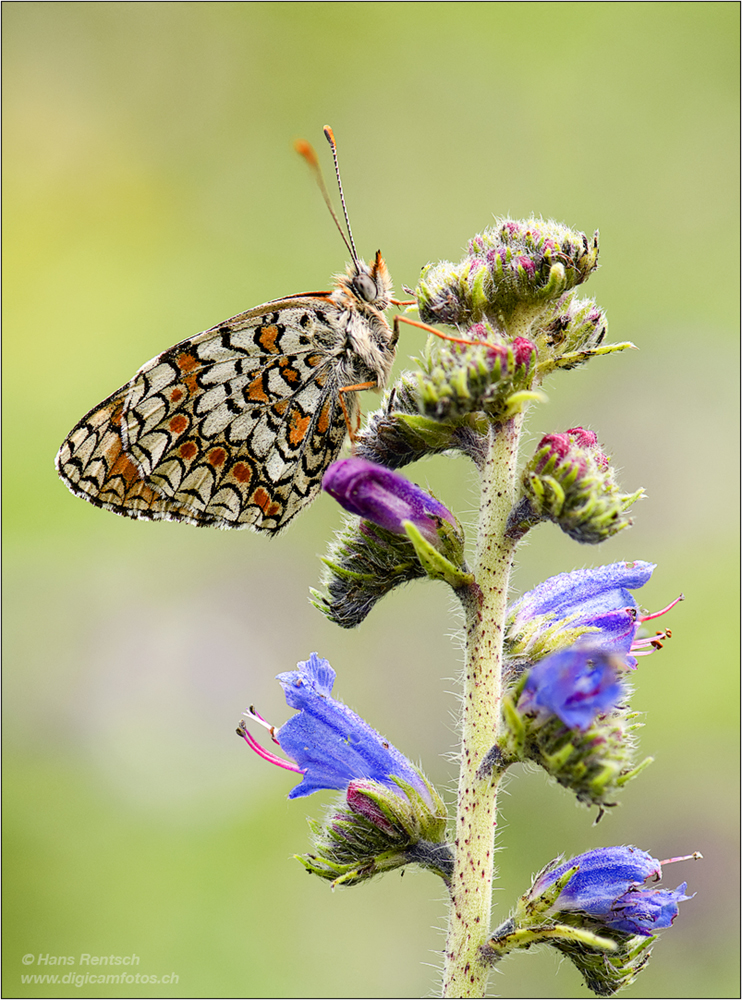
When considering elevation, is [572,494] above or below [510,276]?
below

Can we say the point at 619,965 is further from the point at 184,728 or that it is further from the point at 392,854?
the point at 184,728

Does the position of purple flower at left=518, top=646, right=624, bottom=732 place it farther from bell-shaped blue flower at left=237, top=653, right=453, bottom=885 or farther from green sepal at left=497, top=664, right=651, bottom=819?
bell-shaped blue flower at left=237, top=653, right=453, bottom=885

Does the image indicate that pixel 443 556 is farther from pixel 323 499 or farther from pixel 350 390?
pixel 323 499

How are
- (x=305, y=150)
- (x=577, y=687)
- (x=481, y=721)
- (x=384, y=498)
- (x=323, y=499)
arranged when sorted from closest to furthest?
(x=577, y=687), (x=481, y=721), (x=384, y=498), (x=305, y=150), (x=323, y=499)

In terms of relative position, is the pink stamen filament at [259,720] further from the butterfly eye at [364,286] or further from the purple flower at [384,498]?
the butterfly eye at [364,286]

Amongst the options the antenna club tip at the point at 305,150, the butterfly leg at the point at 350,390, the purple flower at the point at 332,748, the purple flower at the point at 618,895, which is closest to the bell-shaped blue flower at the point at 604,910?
the purple flower at the point at 618,895

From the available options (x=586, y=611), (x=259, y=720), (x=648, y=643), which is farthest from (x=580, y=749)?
(x=259, y=720)

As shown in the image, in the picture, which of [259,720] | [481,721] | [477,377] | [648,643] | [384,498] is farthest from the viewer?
[259,720]

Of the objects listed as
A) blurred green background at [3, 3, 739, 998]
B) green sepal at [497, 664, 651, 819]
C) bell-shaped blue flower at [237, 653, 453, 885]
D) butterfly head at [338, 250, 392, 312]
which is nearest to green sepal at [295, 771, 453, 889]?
bell-shaped blue flower at [237, 653, 453, 885]
